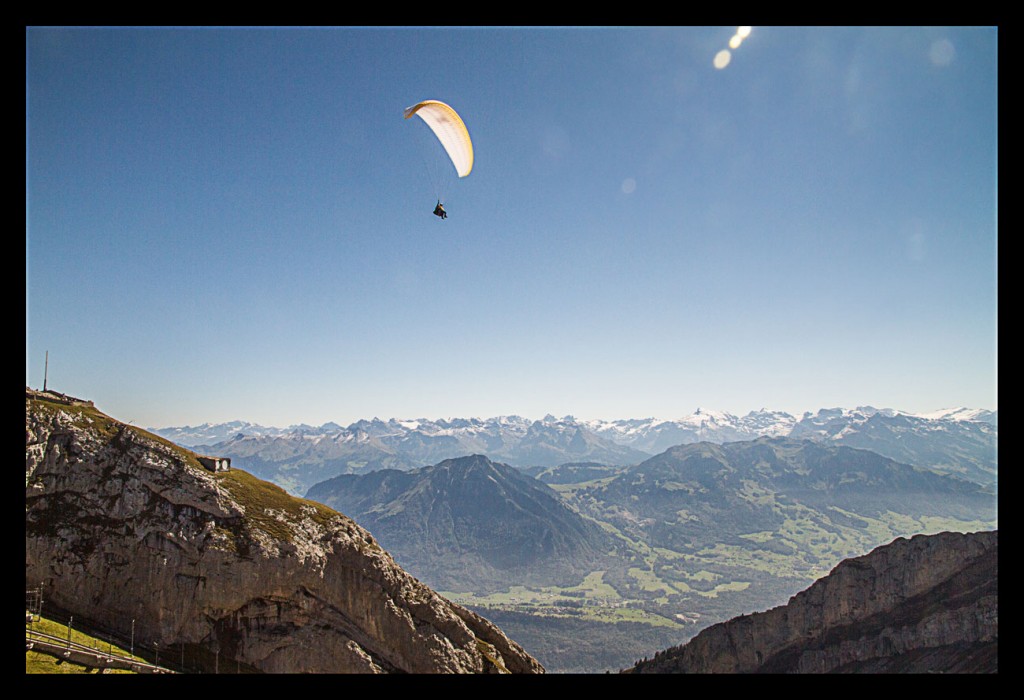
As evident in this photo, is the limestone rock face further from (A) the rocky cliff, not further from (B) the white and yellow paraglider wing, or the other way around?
(B) the white and yellow paraglider wing

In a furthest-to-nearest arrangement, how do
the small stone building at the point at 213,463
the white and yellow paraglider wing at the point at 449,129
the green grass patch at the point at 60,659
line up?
Answer: the small stone building at the point at 213,463 → the green grass patch at the point at 60,659 → the white and yellow paraglider wing at the point at 449,129

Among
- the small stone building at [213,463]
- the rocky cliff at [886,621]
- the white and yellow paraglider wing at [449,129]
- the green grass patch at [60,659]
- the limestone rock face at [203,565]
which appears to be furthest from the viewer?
the small stone building at [213,463]

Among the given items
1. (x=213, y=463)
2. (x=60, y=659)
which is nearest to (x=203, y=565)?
(x=213, y=463)

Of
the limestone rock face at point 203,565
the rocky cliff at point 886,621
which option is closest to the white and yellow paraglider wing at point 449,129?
the limestone rock face at point 203,565

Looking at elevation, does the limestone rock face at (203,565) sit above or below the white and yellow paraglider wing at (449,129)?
below

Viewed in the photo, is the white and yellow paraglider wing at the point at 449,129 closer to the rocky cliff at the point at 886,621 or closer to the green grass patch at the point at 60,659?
the green grass patch at the point at 60,659

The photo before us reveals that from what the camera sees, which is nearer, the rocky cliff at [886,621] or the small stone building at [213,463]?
the rocky cliff at [886,621]

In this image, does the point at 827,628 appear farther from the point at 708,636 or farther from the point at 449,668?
the point at 449,668
